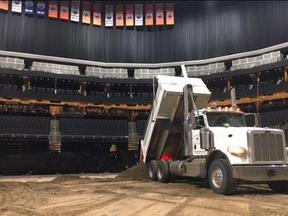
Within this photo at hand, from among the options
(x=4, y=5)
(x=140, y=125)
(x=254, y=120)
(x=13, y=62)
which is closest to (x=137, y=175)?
(x=254, y=120)

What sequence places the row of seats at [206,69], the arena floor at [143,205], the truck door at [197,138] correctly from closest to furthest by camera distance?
the arena floor at [143,205]
the truck door at [197,138]
the row of seats at [206,69]

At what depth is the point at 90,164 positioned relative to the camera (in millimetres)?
22500

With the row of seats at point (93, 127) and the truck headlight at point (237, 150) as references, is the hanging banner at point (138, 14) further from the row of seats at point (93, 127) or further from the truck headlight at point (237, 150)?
the truck headlight at point (237, 150)

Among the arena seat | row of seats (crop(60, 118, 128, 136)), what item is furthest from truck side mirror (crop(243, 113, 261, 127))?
row of seats (crop(60, 118, 128, 136))

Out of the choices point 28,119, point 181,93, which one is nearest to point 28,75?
Answer: point 28,119

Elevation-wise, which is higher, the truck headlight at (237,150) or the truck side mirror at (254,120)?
the truck side mirror at (254,120)

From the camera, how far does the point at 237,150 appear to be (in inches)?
325

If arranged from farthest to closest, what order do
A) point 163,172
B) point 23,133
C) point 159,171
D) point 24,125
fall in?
point 24,125 → point 23,133 → point 159,171 → point 163,172

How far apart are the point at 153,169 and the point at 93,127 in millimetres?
18640

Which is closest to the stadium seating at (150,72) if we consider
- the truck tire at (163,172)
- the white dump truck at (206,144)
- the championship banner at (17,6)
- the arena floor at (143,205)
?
the championship banner at (17,6)

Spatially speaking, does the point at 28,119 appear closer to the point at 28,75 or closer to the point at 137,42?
the point at 28,75

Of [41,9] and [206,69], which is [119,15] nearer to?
[41,9]

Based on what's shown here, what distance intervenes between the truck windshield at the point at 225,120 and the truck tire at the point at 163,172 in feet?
11.8

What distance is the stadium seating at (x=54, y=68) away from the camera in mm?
37938
